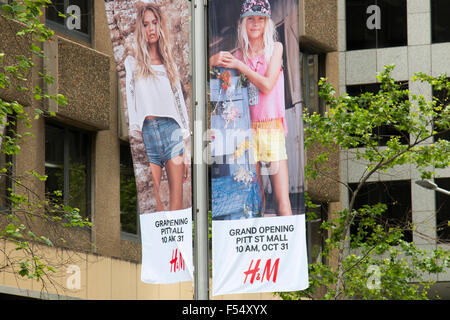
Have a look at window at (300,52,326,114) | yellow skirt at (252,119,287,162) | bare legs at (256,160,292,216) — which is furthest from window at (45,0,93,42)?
bare legs at (256,160,292,216)

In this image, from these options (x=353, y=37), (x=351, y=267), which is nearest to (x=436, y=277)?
(x=353, y=37)

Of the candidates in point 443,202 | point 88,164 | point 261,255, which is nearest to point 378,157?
point 88,164

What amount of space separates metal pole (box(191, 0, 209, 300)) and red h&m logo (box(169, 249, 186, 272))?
259mm

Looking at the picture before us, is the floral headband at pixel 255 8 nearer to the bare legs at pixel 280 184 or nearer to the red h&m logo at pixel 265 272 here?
the bare legs at pixel 280 184

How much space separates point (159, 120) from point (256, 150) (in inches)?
55.8

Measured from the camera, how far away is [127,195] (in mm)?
22734

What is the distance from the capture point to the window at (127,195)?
22641 mm

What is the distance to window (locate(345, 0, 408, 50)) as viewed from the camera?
3662 cm

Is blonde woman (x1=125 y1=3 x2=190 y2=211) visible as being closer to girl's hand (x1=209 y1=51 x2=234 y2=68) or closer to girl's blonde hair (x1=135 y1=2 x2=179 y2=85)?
girl's blonde hair (x1=135 y1=2 x2=179 y2=85)

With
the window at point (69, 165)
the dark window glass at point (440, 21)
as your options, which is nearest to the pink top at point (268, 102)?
the window at point (69, 165)

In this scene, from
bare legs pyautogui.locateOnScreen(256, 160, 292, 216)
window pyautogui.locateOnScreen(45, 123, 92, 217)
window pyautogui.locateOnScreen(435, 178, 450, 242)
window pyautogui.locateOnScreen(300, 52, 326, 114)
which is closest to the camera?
bare legs pyautogui.locateOnScreen(256, 160, 292, 216)

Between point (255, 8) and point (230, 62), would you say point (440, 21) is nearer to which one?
point (255, 8)
